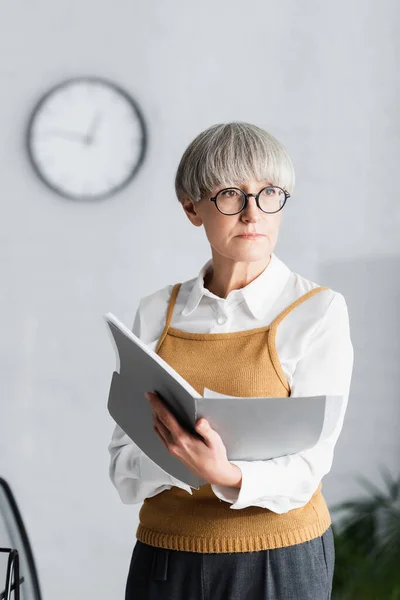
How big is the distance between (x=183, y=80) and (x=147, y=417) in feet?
5.90

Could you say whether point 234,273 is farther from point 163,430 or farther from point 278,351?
point 163,430

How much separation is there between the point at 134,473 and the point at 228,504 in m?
0.17

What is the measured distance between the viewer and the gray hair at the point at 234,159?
1.28 meters

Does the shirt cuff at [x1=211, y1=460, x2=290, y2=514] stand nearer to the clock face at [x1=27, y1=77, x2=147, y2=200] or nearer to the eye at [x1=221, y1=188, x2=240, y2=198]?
the eye at [x1=221, y1=188, x2=240, y2=198]

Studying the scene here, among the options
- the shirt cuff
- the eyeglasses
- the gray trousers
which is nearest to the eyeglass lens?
the eyeglasses

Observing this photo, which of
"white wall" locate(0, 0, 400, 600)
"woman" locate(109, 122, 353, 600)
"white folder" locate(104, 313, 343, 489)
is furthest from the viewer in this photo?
"white wall" locate(0, 0, 400, 600)

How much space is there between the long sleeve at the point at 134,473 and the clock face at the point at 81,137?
4.93ft

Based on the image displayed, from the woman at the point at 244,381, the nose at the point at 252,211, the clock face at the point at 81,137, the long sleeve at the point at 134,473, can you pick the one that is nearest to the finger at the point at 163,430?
the woman at the point at 244,381

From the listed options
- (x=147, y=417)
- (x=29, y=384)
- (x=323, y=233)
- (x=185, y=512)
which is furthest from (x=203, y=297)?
(x=29, y=384)

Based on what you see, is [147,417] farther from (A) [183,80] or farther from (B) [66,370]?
(A) [183,80]

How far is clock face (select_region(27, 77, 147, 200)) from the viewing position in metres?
2.83

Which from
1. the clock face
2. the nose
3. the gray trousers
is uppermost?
the clock face

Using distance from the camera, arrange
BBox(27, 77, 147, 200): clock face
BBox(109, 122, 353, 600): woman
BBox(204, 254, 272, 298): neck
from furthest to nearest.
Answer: BBox(27, 77, 147, 200): clock face → BBox(204, 254, 272, 298): neck → BBox(109, 122, 353, 600): woman

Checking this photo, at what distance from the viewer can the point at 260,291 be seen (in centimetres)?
133
